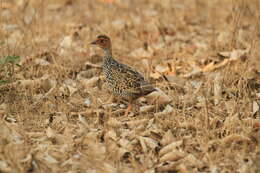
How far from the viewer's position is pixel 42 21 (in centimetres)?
859

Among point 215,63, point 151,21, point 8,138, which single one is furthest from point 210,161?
point 151,21

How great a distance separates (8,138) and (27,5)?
5.31 metres

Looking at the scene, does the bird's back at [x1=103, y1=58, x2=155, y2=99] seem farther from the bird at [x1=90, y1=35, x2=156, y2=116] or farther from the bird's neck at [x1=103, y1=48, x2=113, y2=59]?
the bird's neck at [x1=103, y1=48, x2=113, y2=59]

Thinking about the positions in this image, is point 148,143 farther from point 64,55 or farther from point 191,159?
point 64,55

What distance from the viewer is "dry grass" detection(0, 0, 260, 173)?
14.8 feet

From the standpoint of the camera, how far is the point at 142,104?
19.5ft

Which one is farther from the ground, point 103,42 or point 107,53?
point 103,42

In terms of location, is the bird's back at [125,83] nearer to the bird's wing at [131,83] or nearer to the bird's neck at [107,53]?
the bird's wing at [131,83]

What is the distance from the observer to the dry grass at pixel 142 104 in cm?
452

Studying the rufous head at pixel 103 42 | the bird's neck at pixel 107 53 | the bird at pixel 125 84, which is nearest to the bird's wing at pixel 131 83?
the bird at pixel 125 84

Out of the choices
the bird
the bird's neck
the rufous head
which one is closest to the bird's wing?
the bird

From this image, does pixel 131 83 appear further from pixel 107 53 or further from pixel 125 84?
pixel 107 53

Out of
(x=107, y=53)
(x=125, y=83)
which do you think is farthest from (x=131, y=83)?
(x=107, y=53)

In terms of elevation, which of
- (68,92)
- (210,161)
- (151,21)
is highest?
(151,21)
